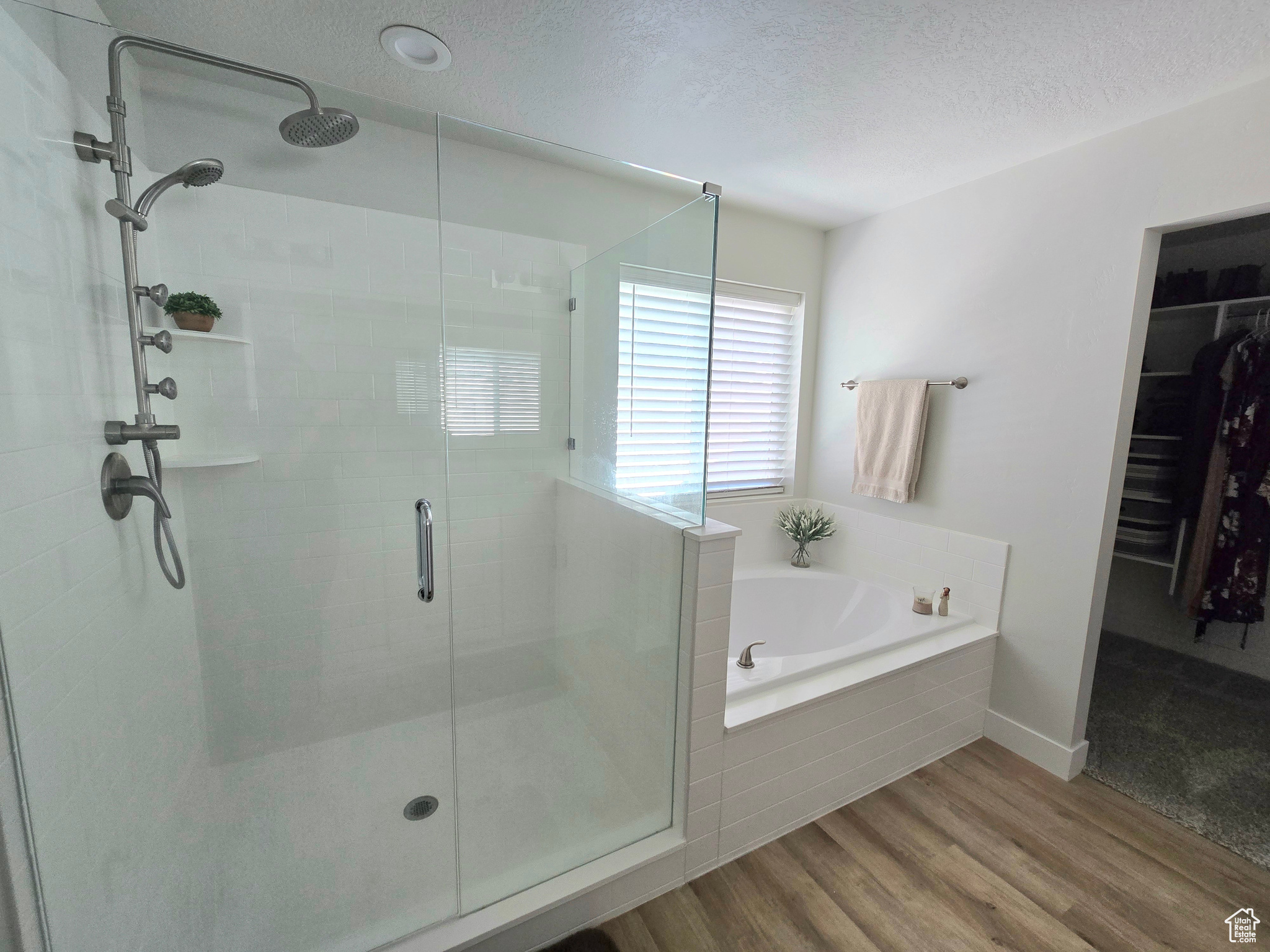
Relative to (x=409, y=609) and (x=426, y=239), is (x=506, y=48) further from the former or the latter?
(x=409, y=609)

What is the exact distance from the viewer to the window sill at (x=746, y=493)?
3.02m

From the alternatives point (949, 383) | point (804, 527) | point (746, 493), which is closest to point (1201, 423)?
point (949, 383)

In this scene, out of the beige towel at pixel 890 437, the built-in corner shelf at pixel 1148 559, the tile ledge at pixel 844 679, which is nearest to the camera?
the tile ledge at pixel 844 679

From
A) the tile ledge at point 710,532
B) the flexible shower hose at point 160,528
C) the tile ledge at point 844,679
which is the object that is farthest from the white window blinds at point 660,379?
the flexible shower hose at point 160,528

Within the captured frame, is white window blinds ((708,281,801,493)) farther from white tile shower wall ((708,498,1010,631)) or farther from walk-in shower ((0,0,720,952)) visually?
walk-in shower ((0,0,720,952))

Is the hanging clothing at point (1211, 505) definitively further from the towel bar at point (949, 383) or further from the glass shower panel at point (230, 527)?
the glass shower panel at point (230, 527)

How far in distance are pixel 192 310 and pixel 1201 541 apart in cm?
423

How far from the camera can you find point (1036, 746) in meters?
2.19

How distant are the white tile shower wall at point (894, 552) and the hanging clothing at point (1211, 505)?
1.13 m

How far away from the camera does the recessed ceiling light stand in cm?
149

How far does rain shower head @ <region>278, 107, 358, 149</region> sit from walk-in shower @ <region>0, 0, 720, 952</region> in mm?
12

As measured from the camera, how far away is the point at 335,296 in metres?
1.72

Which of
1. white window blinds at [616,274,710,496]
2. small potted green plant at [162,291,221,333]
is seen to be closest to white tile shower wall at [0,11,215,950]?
small potted green plant at [162,291,221,333]

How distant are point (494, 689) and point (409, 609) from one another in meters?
0.44
